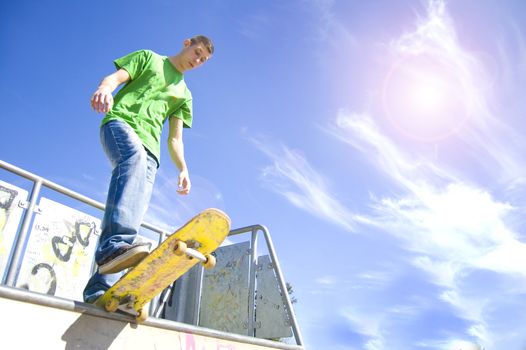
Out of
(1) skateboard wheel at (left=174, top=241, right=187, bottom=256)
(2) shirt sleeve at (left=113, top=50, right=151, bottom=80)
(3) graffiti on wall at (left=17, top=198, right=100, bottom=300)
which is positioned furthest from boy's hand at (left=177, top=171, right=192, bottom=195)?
(3) graffiti on wall at (left=17, top=198, right=100, bottom=300)

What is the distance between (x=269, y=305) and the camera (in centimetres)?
392

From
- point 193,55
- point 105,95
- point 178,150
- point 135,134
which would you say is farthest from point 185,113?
point 105,95

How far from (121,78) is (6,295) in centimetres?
149

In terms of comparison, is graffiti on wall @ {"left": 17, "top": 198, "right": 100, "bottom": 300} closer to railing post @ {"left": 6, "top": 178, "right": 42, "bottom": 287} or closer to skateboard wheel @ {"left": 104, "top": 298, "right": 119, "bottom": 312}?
railing post @ {"left": 6, "top": 178, "right": 42, "bottom": 287}

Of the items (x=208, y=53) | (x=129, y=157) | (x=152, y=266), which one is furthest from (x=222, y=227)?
(x=208, y=53)

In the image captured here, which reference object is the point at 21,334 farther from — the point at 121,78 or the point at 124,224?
the point at 121,78

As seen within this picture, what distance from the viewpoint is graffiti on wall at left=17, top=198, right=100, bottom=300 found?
3.71 metres

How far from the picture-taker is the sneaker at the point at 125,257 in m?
1.98

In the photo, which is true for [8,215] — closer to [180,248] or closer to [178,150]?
[178,150]

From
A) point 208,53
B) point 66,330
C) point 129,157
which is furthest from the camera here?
point 208,53

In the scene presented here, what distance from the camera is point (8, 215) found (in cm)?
367

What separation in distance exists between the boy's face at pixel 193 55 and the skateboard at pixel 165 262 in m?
1.56

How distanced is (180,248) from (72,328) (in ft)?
1.82

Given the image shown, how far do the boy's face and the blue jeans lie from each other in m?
0.83
